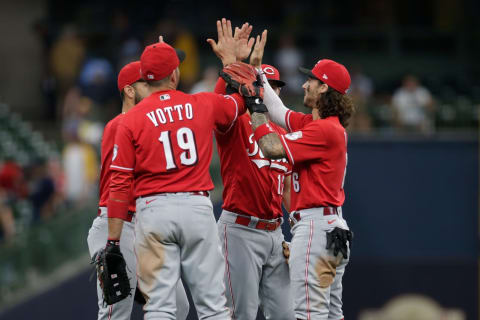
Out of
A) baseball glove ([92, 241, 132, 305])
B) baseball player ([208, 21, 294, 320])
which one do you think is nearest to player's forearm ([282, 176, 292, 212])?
baseball player ([208, 21, 294, 320])

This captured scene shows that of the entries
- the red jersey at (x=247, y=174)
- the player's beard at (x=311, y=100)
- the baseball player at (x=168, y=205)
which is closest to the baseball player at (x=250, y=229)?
the red jersey at (x=247, y=174)

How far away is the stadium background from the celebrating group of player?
5.92ft

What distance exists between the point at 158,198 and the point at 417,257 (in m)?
7.65

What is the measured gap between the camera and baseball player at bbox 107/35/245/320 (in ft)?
18.2

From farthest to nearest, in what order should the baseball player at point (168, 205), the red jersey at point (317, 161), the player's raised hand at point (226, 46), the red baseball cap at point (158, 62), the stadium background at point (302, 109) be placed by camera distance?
1. the stadium background at point (302, 109)
2. the player's raised hand at point (226, 46)
3. the red jersey at point (317, 161)
4. the red baseball cap at point (158, 62)
5. the baseball player at point (168, 205)

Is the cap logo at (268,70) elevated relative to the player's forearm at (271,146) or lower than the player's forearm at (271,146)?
elevated

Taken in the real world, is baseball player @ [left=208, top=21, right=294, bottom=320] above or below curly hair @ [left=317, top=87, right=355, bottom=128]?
below

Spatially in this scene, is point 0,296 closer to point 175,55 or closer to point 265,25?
point 175,55

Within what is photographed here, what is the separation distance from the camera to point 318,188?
603 cm

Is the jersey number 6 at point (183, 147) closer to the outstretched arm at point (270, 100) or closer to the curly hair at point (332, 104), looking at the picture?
the outstretched arm at point (270, 100)

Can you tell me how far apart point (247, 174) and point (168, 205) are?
2.82 feet

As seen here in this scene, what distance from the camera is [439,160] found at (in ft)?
43.2

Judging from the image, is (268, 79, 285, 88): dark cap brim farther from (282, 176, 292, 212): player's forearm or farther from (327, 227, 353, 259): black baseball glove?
(327, 227, 353, 259): black baseball glove

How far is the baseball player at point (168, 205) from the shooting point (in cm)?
555
